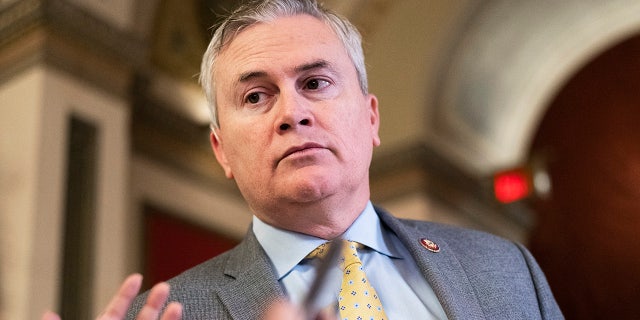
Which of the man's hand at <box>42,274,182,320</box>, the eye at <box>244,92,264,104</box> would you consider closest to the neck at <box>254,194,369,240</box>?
the eye at <box>244,92,264,104</box>

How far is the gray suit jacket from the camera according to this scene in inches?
58.3

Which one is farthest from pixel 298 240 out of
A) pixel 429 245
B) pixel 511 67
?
pixel 511 67

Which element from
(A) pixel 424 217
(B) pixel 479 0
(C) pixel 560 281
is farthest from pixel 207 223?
(C) pixel 560 281

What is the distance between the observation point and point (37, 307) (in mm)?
3504

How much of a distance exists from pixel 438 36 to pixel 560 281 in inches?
95.6

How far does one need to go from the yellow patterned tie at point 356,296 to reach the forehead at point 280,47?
1.38ft

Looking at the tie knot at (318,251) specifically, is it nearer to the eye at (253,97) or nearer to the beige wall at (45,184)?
the eye at (253,97)

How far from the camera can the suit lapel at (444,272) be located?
1477mm

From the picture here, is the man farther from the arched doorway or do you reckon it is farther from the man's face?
the arched doorway

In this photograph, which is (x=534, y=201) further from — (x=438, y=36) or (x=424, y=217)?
(x=438, y=36)

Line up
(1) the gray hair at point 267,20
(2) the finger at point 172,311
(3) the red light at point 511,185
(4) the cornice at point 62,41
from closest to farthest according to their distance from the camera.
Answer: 1. (2) the finger at point 172,311
2. (1) the gray hair at point 267,20
3. (4) the cornice at point 62,41
4. (3) the red light at point 511,185

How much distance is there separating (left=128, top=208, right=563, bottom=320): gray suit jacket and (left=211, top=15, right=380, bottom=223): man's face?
0.13 meters

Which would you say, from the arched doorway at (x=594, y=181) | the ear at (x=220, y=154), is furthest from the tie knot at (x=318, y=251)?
the arched doorway at (x=594, y=181)

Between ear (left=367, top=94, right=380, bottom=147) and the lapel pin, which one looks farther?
ear (left=367, top=94, right=380, bottom=147)
